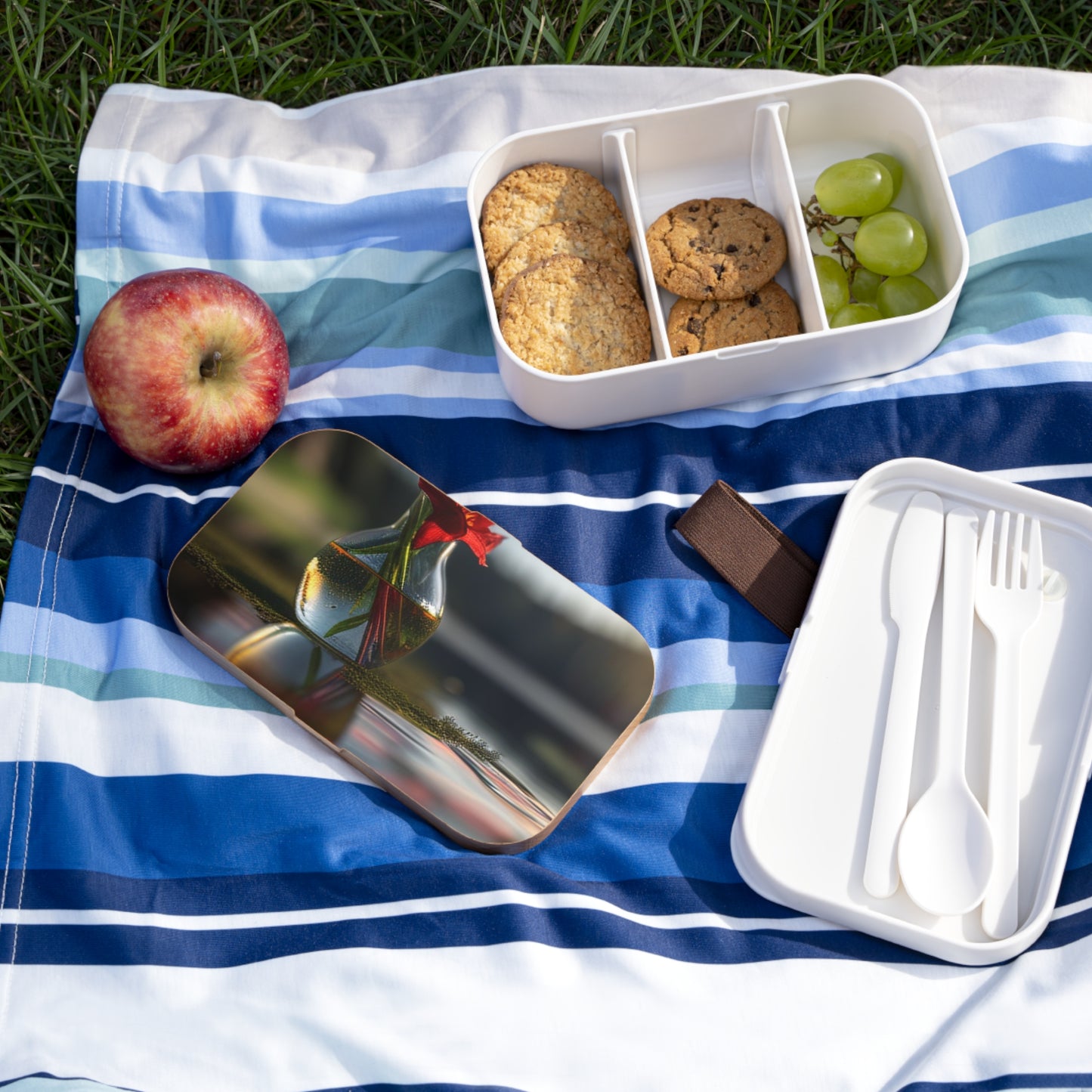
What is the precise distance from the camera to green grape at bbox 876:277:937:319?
0.98m

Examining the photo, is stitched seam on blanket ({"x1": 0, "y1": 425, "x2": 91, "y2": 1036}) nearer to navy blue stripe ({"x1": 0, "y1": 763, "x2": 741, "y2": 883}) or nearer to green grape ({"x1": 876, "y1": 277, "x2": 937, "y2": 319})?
navy blue stripe ({"x1": 0, "y1": 763, "x2": 741, "y2": 883})

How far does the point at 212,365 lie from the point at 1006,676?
2.38 ft

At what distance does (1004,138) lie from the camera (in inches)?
41.0

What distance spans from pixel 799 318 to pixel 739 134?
19 cm

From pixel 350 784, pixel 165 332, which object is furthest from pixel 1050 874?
pixel 165 332

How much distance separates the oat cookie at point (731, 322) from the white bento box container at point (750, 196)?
18mm

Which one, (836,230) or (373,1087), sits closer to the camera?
(373,1087)

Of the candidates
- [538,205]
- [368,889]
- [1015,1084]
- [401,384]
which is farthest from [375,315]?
[1015,1084]

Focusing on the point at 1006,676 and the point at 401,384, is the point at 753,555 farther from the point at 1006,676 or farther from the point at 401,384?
the point at 401,384

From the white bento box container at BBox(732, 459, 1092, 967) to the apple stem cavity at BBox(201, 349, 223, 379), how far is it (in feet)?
1.82

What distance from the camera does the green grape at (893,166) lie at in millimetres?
996

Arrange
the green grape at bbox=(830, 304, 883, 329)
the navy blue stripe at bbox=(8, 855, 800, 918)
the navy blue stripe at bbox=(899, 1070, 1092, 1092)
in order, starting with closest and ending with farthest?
1. the navy blue stripe at bbox=(899, 1070, 1092, 1092)
2. the navy blue stripe at bbox=(8, 855, 800, 918)
3. the green grape at bbox=(830, 304, 883, 329)

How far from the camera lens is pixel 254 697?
95 centimetres

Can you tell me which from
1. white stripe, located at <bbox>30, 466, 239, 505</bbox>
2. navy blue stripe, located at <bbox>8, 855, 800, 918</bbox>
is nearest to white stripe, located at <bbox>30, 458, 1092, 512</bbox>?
white stripe, located at <bbox>30, 466, 239, 505</bbox>
